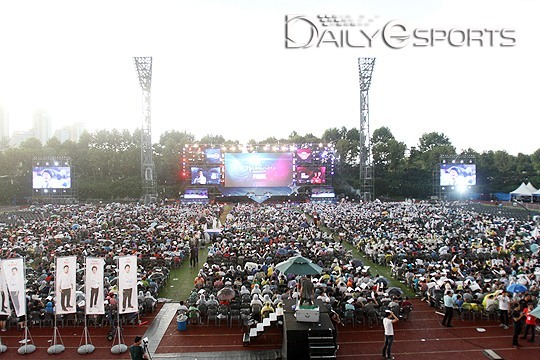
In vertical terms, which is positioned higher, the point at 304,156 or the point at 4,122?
the point at 4,122

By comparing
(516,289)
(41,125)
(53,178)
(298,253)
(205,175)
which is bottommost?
(298,253)

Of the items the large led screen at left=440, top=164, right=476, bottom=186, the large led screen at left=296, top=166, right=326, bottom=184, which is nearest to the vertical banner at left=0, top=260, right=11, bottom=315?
the large led screen at left=296, top=166, right=326, bottom=184

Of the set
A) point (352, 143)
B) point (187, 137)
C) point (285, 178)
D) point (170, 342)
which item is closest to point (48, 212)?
point (285, 178)

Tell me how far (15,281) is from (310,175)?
4489 cm

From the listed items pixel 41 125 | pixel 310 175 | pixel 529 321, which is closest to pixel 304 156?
pixel 310 175

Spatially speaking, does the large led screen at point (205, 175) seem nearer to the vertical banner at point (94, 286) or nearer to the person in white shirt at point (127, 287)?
the person in white shirt at point (127, 287)

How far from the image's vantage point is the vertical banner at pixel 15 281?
10.1m

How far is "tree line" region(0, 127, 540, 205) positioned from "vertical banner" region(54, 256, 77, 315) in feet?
171

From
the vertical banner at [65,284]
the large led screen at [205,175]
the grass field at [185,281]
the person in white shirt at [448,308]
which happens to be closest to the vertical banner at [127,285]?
the vertical banner at [65,284]

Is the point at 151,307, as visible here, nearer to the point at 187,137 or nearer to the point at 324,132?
the point at 187,137

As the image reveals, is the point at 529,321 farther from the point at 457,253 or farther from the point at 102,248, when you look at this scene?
the point at 102,248

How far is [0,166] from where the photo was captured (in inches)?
2360

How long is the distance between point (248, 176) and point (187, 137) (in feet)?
90.3

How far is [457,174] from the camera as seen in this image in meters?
50.2
